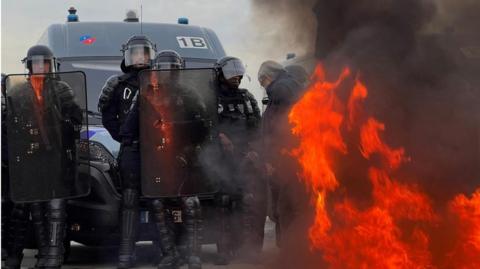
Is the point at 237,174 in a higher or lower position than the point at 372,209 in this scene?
higher

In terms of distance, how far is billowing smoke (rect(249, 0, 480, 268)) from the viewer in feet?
20.2

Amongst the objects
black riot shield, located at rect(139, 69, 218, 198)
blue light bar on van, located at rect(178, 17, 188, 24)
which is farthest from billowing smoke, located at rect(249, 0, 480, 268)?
blue light bar on van, located at rect(178, 17, 188, 24)

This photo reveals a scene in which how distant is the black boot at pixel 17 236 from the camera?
7938 millimetres

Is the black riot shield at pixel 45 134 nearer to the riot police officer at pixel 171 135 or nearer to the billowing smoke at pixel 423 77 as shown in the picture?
the riot police officer at pixel 171 135

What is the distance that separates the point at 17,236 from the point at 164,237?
130cm

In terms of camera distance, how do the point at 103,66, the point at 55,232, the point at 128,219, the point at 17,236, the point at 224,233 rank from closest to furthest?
the point at 55,232 → the point at 17,236 → the point at 128,219 → the point at 224,233 → the point at 103,66

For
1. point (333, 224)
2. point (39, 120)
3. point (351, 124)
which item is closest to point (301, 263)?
point (333, 224)

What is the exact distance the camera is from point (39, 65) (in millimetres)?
8008

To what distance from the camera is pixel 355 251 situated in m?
6.26

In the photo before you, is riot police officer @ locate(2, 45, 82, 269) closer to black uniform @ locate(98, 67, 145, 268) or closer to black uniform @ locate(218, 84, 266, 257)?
black uniform @ locate(98, 67, 145, 268)

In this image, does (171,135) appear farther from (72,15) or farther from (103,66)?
(72,15)

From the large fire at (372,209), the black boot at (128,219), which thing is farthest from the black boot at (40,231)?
the large fire at (372,209)

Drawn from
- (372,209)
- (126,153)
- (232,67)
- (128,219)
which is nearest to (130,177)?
(126,153)

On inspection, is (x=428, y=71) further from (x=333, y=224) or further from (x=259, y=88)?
(x=259, y=88)
